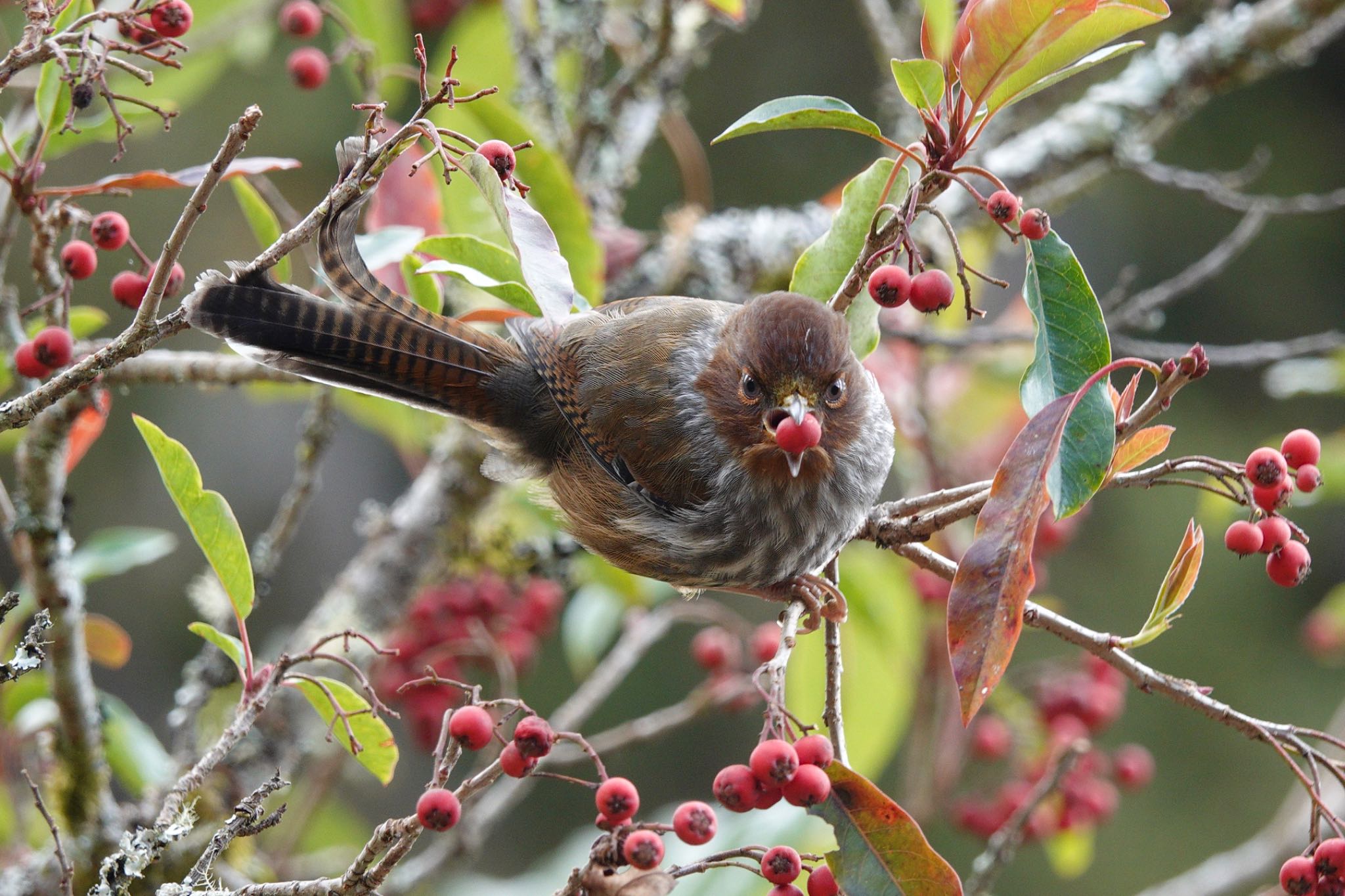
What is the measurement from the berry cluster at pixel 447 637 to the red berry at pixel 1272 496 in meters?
1.92

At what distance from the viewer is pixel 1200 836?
6406mm

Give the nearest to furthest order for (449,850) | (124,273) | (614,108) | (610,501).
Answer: (124,273)
(610,501)
(449,850)
(614,108)

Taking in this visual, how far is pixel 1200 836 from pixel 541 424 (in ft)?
17.8

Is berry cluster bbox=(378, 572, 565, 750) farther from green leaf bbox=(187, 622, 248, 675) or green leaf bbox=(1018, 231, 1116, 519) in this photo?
green leaf bbox=(1018, 231, 1116, 519)

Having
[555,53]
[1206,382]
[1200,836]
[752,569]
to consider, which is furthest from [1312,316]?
[752,569]

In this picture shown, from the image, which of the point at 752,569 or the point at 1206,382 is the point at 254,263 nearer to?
the point at 752,569

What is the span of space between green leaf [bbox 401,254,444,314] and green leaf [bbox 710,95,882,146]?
2.28 ft

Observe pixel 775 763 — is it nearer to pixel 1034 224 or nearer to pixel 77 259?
pixel 1034 224

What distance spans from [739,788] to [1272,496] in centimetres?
82

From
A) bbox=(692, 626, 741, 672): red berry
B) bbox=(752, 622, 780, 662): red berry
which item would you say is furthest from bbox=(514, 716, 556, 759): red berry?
bbox=(692, 626, 741, 672): red berry

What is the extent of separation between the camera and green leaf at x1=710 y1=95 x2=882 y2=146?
1694 millimetres

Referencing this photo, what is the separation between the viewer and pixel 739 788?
1.56m

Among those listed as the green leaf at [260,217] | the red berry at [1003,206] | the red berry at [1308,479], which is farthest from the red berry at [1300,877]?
the green leaf at [260,217]

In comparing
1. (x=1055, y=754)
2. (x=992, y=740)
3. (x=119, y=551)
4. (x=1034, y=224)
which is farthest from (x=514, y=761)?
(x=992, y=740)
